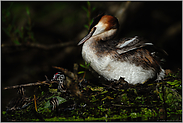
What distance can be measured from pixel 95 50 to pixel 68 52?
2.47m

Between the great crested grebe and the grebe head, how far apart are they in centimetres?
11

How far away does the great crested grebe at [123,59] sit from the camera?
8.04 ft

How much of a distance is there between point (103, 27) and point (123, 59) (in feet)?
1.92

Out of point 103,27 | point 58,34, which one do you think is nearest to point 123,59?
point 103,27

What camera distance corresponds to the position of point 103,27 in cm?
285

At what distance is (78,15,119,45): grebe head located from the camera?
9.32ft

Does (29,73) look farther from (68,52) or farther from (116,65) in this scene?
(116,65)

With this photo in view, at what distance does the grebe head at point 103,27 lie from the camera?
2.84 m

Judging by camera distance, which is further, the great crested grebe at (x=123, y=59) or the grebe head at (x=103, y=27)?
the grebe head at (x=103, y=27)

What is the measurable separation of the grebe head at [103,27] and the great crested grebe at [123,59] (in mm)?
109

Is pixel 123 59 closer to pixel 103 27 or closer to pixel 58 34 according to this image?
pixel 103 27

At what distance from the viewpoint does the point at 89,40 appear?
2.76m

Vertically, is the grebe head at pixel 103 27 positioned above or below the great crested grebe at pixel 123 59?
above


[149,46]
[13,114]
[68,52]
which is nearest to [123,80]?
[149,46]
